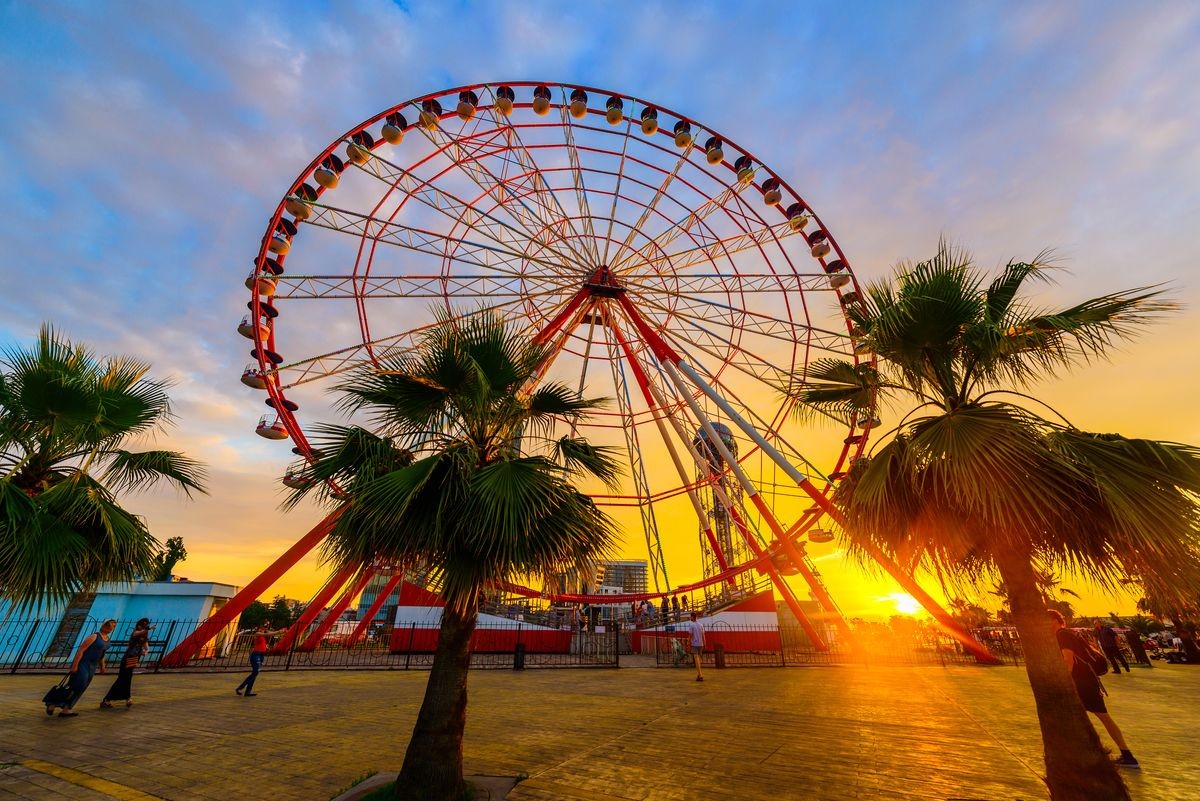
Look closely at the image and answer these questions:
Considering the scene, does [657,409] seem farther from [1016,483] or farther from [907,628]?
[907,628]

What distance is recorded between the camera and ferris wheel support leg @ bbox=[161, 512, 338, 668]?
14828mm

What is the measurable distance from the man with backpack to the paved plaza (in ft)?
1.08

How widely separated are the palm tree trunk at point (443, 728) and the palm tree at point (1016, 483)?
4.44 metres

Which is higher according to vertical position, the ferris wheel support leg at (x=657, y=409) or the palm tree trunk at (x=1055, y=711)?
Answer: the ferris wheel support leg at (x=657, y=409)

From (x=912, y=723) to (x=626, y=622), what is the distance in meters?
26.7

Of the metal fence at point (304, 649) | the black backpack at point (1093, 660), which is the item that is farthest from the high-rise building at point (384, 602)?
the black backpack at point (1093, 660)

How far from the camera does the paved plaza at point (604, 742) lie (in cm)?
489

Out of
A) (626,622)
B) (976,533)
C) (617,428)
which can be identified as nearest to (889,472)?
(976,533)

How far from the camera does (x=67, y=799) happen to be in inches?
181

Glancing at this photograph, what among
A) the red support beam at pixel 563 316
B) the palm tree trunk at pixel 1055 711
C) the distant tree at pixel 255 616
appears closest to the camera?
the palm tree trunk at pixel 1055 711

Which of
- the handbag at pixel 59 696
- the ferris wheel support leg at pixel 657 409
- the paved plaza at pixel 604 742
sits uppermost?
the ferris wheel support leg at pixel 657 409

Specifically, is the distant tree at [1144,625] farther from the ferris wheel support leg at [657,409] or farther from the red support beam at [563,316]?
the red support beam at [563,316]

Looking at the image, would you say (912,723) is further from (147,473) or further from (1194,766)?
(147,473)

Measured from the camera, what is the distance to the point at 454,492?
5184mm
